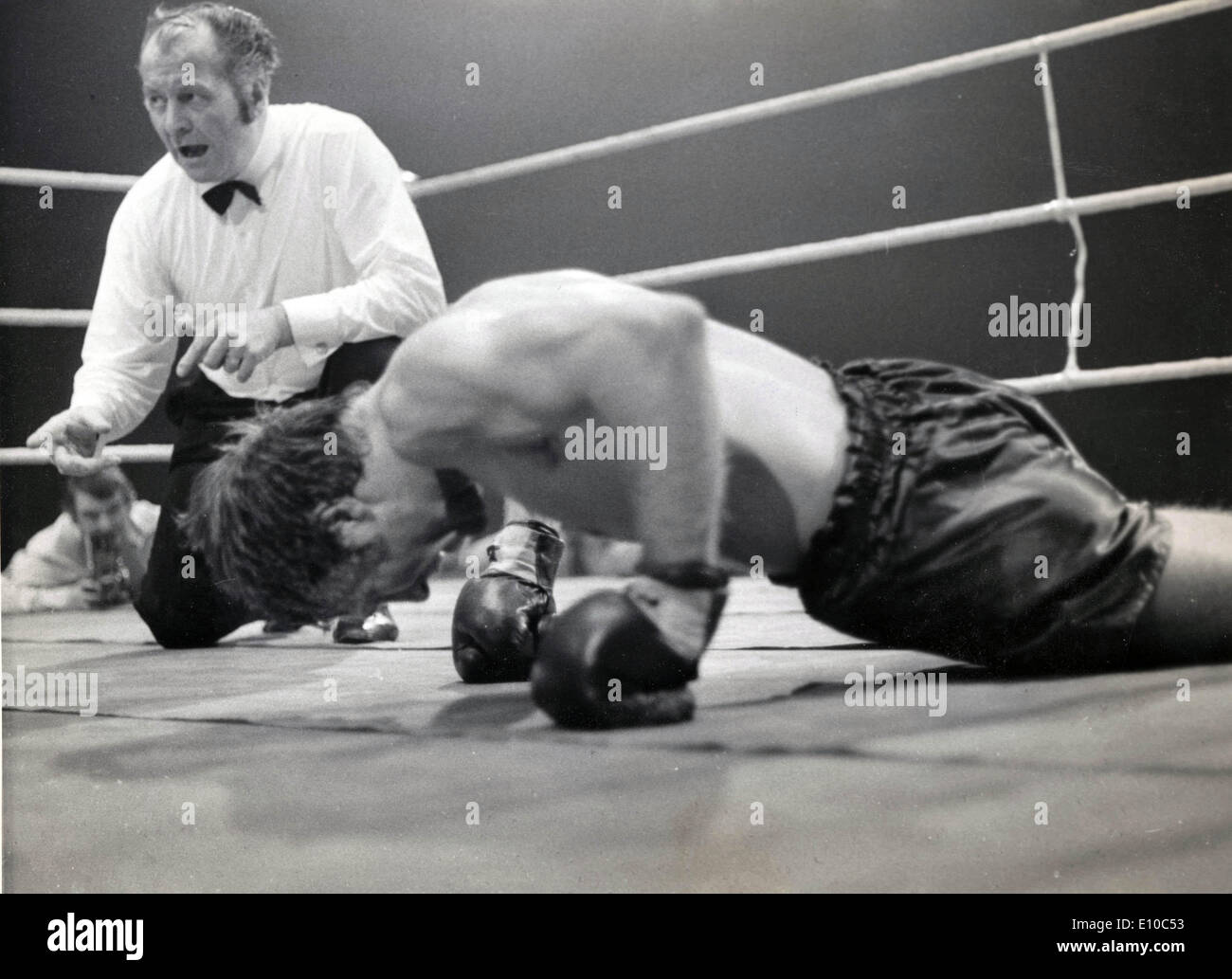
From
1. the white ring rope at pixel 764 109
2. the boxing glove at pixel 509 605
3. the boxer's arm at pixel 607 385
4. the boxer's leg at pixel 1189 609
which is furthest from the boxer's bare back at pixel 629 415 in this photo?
the boxer's leg at pixel 1189 609

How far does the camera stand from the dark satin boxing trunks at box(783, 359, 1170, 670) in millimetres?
1423

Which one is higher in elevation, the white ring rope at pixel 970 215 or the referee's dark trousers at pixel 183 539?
the white ring rope at pixel 970 215

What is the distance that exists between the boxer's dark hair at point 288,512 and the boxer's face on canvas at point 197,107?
37 cm

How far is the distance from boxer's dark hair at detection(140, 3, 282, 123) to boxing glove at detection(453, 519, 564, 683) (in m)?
0.69

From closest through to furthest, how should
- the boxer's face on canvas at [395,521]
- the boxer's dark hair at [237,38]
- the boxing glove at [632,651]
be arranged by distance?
the boxing glove at [632,651]
the boxer's face on canvas at [395,521]
the boxer's dark hair at [237,38]

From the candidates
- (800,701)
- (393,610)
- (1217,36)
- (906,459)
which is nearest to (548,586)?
(393,610)

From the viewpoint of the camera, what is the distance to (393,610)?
1669mm

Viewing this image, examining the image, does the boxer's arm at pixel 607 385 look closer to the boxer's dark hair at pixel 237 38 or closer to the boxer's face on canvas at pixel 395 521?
the boxer's face on canvas at pixel 395 521

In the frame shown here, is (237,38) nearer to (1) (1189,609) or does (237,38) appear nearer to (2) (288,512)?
(2) (288,512)

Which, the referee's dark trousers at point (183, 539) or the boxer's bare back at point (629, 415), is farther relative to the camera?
the referee's dark trousers at point (183, 539)

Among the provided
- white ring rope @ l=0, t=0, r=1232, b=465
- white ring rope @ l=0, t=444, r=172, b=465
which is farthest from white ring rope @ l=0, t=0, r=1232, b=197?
white ring rope @ l=0, t=444, r=172, b=465

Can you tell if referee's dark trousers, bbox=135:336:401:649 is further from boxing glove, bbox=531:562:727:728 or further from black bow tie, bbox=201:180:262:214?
boxing glove, bbox=531:562:727:728

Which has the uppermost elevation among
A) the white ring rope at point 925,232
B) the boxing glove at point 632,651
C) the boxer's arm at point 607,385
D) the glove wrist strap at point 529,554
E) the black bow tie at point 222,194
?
the black bow tie at point 222,194

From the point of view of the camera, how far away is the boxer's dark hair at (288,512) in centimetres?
155
